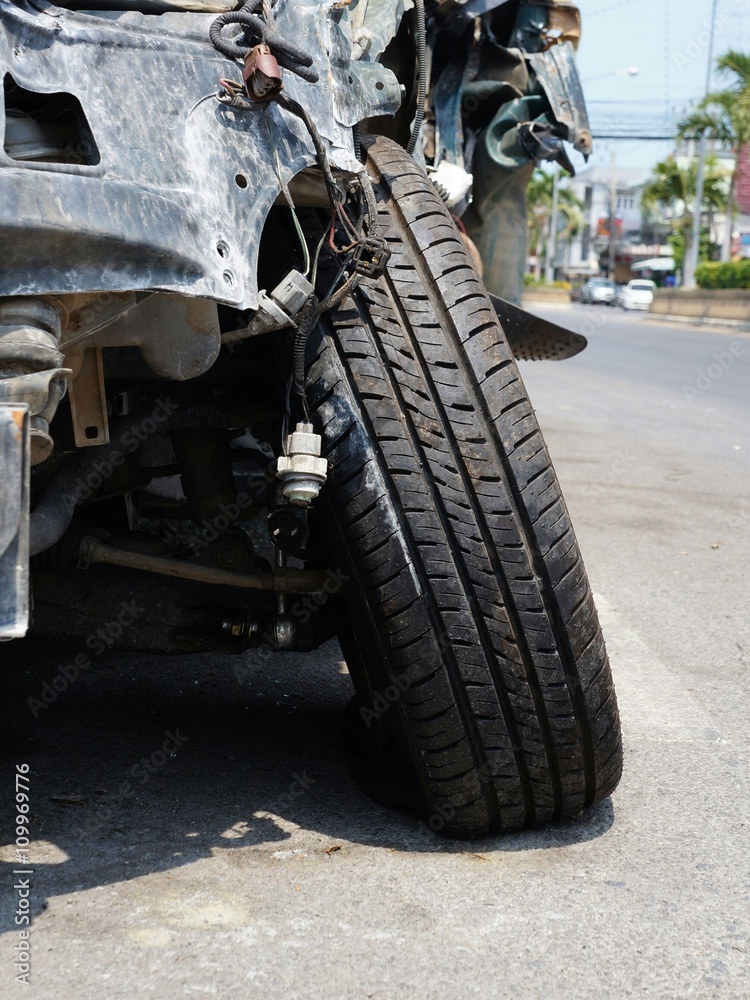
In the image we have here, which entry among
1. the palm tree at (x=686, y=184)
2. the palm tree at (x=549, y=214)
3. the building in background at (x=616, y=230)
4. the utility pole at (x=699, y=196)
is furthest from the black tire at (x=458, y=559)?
the building in background at (x=616, y=230)

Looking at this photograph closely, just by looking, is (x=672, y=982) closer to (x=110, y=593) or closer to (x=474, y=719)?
(x=474, y=719)

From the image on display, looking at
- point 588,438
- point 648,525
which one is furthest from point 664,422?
point 648,525

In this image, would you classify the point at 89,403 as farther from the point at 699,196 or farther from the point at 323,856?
the point at 699,196

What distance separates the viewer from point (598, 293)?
201 ft

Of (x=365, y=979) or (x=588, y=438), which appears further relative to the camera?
(x=588, y=438)

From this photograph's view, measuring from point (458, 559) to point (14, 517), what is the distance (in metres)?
0.92

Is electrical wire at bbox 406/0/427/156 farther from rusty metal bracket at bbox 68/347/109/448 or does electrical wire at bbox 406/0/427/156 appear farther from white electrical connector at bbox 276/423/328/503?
rusty metal bracket at bbox 68/347/109/448

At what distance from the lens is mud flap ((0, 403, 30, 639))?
1637 mm

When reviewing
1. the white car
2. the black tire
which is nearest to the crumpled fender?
the black tire

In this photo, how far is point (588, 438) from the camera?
28.2ft

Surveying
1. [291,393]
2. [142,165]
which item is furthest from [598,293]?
[142,165]

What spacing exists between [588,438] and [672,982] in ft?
22.6

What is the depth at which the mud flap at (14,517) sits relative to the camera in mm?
1637

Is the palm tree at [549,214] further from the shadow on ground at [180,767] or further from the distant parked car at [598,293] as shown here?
the shadow on ground at [180,767]
